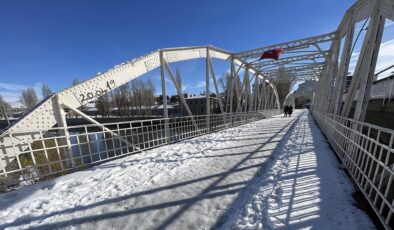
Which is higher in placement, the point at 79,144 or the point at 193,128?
the point at 79,144

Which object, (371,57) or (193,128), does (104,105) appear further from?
(371,57)

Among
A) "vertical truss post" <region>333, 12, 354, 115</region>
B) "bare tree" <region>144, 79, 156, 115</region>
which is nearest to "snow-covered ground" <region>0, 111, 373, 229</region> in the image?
"vertical truss post" <region>333, 12, 354, 115</region>

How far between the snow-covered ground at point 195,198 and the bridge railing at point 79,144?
1.88ft

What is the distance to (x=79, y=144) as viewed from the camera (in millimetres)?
4457

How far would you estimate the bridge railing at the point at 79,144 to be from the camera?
3.98m

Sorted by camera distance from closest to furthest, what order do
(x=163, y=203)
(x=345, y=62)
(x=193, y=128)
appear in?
(x=163, y=203), (x=345, y=62), (x=193, y=128)

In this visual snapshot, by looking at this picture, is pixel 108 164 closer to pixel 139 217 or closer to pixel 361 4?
pixel 139 217

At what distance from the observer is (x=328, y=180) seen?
337 cm

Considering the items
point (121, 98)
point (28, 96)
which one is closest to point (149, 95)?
point (121, 98)

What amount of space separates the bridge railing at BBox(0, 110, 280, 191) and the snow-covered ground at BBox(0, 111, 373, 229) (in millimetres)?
572

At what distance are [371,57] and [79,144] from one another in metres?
6.96

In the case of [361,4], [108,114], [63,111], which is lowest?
[108,114]

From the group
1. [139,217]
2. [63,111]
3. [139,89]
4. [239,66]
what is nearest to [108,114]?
[139,89]

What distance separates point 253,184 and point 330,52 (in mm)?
14078
